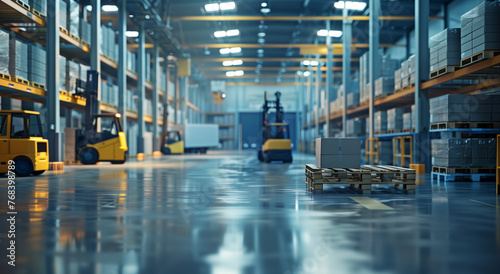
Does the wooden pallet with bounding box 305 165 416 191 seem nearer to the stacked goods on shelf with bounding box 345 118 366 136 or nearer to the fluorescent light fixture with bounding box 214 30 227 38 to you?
the stacked goods on shelf with bounding box 345 118 366 136

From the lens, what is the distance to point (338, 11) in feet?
74.6

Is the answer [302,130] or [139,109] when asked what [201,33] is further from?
[302,130]

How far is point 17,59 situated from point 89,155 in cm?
545

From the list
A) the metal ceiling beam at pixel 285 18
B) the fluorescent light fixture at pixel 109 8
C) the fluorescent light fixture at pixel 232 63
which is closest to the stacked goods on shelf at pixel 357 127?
the metal ceiling beam at pixel 285 18

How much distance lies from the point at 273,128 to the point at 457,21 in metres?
8.29

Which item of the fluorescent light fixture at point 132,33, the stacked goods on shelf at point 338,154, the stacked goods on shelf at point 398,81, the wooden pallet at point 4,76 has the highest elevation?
the fluorescent light fixture at point 132,33

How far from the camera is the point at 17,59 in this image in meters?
11.4

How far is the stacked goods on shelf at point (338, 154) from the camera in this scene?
27.6 feet

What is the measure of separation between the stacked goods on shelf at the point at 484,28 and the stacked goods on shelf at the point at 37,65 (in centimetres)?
1034

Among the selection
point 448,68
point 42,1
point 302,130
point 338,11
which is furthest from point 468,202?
point 302,130

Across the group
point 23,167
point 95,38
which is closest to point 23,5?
point 23,167

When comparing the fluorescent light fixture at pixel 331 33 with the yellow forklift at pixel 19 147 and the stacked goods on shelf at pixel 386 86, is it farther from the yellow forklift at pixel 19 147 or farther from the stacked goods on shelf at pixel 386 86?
the yellow forklift at pixel 19 147

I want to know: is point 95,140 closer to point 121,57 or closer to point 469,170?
point 121,57

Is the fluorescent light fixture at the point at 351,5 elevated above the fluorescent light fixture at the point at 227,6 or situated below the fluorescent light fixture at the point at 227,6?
below
